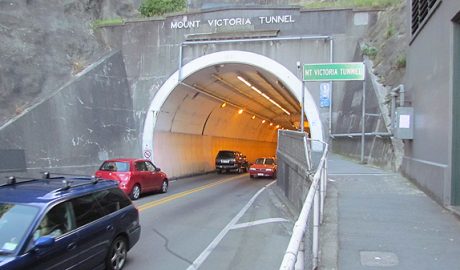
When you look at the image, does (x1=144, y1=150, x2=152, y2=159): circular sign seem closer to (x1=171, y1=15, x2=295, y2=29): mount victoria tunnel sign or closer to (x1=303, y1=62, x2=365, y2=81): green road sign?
(x1=171, y1=15, x2=295, y2=29): mount victoria tunnel sign

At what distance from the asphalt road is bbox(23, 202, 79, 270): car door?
185 cm

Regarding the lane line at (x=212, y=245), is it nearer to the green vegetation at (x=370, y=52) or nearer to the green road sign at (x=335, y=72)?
the green road sign at (x=335, y=72)

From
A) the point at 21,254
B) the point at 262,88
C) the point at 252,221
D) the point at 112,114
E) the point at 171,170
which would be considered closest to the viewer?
the point at 21,254

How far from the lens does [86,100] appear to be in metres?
23.0

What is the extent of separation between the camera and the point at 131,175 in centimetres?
1673

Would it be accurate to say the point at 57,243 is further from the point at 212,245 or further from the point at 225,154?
the point at 225,154

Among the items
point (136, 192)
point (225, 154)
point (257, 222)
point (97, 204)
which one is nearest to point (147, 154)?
point (136, 192)

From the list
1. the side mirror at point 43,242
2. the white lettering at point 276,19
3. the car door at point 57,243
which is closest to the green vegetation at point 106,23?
the white lettering at point 276,19

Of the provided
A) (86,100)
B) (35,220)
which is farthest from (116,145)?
(35,220)

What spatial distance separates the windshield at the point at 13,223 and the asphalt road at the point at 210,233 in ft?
7.87

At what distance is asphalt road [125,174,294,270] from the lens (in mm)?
8219

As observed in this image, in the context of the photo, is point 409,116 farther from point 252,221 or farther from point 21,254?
point 21,254

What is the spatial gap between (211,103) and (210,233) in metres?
23.8

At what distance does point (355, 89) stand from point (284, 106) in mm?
23508
